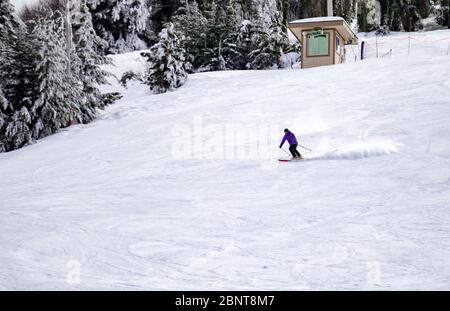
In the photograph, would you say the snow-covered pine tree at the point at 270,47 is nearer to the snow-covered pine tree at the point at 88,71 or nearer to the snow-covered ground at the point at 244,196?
the snow-covered ground at the point at 244,196

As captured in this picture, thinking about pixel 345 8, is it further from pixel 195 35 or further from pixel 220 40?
pixel 195 35

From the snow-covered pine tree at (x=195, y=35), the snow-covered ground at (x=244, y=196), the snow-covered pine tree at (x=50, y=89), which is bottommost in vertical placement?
the snow-covered ground at (x=244, y=196)

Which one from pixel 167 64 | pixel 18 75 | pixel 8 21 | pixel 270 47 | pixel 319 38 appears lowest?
pixel 18 75

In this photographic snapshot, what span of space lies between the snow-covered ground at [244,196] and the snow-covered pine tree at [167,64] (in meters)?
4.21

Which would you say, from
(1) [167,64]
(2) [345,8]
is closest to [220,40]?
(1) [167,64]

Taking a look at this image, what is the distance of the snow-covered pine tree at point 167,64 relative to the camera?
2653 cm

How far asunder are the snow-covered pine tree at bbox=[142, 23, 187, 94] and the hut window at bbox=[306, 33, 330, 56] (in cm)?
798

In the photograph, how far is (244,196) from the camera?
10992 millimetres

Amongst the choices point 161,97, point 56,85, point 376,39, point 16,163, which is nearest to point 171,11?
point 376,39

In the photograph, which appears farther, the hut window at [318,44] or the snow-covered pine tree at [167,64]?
the hut window at [318,44]

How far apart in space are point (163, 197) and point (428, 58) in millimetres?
19367

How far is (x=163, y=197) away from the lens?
11.2 m

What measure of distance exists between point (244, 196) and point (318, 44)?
21.1 m

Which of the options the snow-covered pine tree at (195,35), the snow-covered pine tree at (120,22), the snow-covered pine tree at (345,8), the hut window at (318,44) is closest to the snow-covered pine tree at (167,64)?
the snow-covered pine tree at (195,35)
